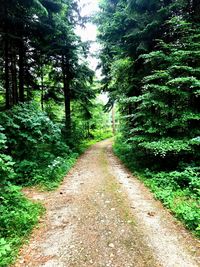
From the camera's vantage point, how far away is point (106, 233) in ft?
15.1

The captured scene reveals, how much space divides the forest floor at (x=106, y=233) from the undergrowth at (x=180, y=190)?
0.22 metres

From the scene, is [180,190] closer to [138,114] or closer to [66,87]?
[138,114]

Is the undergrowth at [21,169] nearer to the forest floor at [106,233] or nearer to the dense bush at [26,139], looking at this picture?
the dense bush at [26,139]

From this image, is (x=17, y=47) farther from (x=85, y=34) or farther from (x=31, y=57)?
(x=85, y=34)

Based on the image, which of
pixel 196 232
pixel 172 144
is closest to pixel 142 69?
pixel 172 144

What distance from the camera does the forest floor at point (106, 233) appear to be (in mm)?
3807

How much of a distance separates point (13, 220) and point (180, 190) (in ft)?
15.4

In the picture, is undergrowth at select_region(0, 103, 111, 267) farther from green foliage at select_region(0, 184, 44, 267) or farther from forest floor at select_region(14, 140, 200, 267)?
forest floor at select_region(14, 140, 200, 267)

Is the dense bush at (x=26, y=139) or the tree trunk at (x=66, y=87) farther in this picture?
the tree trunk at (x=66, y=87)

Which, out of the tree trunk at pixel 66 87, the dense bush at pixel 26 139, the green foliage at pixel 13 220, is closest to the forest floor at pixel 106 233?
the green foliage at pixel 13 220

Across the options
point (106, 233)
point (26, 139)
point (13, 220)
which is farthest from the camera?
point (26, 139)

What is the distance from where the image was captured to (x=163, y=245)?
13.8 feet

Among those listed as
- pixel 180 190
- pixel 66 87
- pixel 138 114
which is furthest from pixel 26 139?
pixel 66 87

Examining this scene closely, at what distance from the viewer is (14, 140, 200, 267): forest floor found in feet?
12.5
